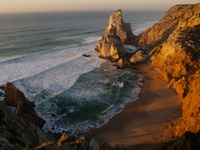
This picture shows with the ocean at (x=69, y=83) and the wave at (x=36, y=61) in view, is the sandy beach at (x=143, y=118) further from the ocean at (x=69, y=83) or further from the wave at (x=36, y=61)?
the wave at (x=36, y=61)

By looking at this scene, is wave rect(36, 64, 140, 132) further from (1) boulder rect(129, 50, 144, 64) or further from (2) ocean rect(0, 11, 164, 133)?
(1) boulder rect(129, 50, 144, 64)

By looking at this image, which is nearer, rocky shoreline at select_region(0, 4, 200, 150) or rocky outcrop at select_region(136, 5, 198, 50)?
rocky shoreline at select_region(0, 4, 200, 150)

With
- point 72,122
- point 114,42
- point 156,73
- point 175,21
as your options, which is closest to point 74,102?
point 72,122

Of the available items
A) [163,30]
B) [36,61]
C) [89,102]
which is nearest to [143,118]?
A: [89,102]

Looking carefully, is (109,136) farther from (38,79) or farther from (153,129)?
(38,79)

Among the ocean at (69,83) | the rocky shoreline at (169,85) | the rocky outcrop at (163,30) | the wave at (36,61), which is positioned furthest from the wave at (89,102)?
the rocky outcrop at (163,30)

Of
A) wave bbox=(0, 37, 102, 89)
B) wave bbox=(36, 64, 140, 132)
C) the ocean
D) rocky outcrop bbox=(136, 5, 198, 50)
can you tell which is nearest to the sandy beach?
wave bbox=(36, 64, 140, 132)
